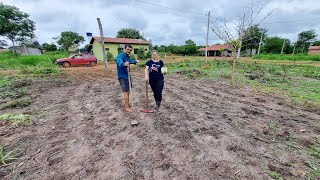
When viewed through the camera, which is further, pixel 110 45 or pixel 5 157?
pixel 110 45

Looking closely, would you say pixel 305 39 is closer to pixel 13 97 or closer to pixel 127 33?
pixel 127 33

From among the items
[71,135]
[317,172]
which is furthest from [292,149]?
[71,135]

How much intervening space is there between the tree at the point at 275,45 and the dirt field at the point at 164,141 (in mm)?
44964

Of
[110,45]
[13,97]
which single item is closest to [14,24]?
[110,45]

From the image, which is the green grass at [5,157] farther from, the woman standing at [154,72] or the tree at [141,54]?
the tree at [141,54]

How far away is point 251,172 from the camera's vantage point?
2.14 m

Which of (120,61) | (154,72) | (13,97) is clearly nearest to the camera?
(120,61)

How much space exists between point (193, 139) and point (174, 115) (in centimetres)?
114

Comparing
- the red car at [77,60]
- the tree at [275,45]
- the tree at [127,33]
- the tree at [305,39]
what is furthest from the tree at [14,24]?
the tree at [305,39]

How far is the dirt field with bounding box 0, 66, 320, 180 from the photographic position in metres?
2.18

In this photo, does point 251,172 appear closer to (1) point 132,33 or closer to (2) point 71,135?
(2) point 71,135

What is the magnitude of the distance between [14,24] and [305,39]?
6880 cm

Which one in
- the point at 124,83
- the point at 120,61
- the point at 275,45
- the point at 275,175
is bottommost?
the point at 275,175

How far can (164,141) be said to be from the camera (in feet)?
9.40
